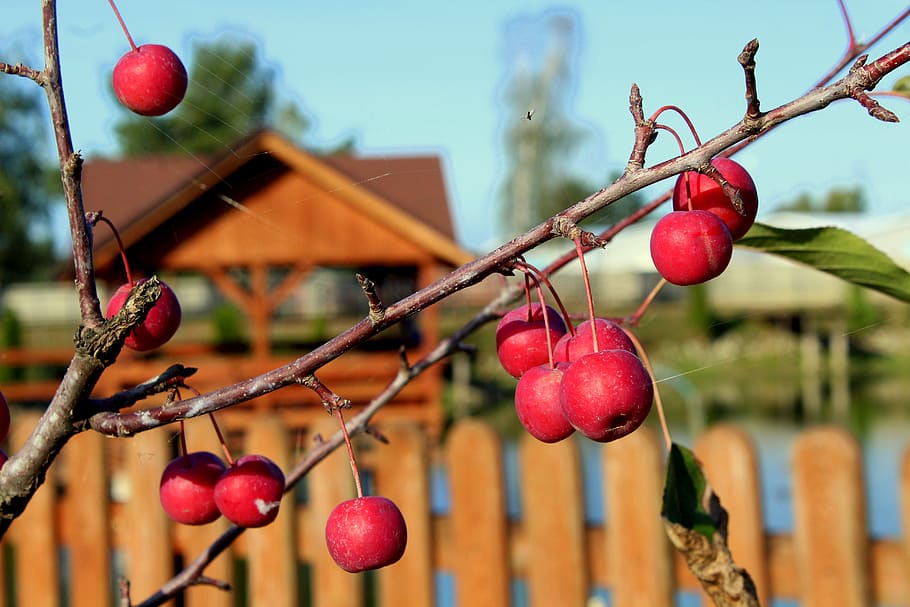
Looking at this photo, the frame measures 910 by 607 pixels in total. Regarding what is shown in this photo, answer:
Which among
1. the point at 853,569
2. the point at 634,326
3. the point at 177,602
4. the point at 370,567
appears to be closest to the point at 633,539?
the point at 853,569

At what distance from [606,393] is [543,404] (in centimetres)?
7

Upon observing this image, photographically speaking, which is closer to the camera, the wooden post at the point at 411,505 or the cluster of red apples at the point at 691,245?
the cluster of red apples at the point at 691,245

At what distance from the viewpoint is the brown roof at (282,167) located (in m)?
7.39

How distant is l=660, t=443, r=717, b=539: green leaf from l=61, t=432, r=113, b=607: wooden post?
2.01 meters

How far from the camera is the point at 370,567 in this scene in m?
0.61

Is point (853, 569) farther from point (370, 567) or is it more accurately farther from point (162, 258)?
point (162, 258)

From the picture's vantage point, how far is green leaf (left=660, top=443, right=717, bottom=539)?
0.77 metres

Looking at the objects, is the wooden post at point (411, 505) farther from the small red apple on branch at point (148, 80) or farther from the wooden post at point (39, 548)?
the small red apple on branch at point (148, 80)

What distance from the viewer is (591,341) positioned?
0.61 metres

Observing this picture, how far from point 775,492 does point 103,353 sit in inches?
310

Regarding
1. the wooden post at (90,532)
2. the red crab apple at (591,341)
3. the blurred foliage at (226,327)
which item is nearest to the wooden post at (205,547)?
the wooden post at (90,532)

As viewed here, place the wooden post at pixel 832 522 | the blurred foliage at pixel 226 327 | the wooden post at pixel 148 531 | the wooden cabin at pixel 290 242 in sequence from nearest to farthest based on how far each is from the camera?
1. the wooden post at pixel 832 522
2. the wooden post at pixel 148 531
3. the wooden cabin at pixel 290 242
4. the blurred foliage at pixel 226 327

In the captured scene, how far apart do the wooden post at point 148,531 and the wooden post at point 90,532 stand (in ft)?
0.26

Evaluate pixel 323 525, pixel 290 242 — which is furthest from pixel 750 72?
pixel 290 242
